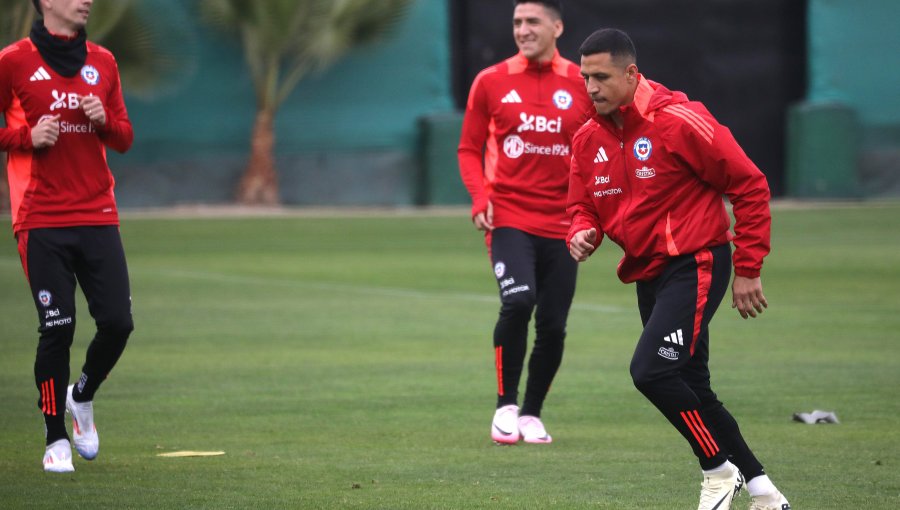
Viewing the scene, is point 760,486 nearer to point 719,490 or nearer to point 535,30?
point 719,490

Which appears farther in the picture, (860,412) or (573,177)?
(860,412)

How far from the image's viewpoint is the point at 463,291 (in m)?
17.7

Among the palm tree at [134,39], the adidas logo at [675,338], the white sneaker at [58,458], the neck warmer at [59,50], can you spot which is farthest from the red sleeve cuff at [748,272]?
the palm tree at [134,39]

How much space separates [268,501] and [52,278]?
1803mm

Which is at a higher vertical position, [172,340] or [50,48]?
[50,48]

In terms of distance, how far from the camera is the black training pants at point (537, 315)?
8.83 metres

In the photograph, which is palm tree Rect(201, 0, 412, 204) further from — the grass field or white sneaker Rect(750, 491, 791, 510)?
white sneaker Rect(750, 491, 791, 510)

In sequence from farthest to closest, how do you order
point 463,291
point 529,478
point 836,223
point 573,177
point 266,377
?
point 836,223
point 463,291
point 266,377
point 529,478
point 573,177

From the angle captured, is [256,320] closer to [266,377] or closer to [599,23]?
[266,377]

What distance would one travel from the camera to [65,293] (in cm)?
776

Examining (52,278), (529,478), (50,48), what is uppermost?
(50,48)

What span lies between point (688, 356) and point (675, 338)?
108 mm

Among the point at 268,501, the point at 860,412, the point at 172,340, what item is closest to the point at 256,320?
the point at 172,340

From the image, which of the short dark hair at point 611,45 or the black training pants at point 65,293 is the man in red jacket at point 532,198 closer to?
the black training pants at point 65,293
